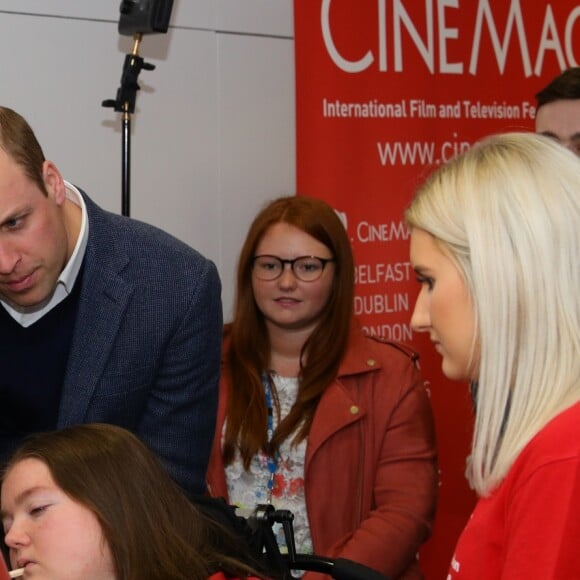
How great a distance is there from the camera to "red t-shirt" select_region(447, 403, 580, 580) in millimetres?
1185

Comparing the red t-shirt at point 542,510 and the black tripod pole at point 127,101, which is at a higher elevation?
the black tripod pole at point 127,101

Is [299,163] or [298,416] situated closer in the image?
[298,416]

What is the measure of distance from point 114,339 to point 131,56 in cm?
120

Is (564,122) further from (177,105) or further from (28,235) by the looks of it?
(28,235)

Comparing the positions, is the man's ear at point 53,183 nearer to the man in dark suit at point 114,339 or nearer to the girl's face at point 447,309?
the man in dark suit at point 114,339

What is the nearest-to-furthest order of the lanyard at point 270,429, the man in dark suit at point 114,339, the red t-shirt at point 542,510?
the red t-shirt at point 542,510 < the man in dark suit at point 114,339 < the lanyard at point 270,429

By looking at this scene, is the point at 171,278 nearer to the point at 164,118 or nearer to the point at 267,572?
the point at 267,572

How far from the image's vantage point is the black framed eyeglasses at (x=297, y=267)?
3156mm

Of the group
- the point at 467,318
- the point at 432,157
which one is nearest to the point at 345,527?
the point at 432,157

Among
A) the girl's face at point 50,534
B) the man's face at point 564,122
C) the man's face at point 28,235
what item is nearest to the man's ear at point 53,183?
the man's face at point 28,235

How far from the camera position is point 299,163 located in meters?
3.53

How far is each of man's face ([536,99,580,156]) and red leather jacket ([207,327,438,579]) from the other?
794mm

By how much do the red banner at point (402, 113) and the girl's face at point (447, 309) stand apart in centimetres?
215

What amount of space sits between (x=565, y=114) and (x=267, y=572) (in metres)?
1.53
